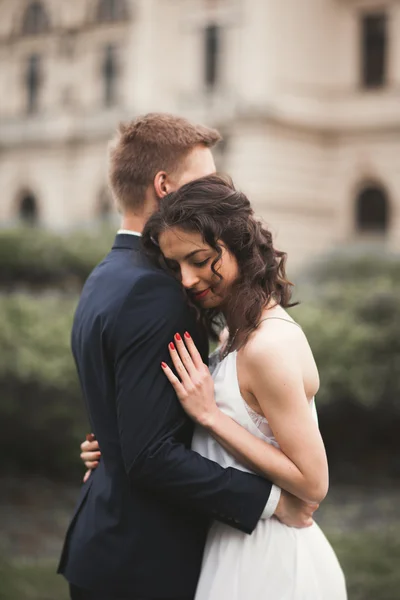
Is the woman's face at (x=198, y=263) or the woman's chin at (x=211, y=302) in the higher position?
the woman's face at (x=198, y=263)

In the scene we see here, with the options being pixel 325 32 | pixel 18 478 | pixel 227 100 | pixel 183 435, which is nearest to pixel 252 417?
pixel 183 435

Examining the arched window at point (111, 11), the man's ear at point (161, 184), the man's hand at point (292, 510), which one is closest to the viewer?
the man's hand at point (292, 510)

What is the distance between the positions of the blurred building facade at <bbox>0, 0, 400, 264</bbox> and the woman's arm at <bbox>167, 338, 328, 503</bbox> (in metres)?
20.8

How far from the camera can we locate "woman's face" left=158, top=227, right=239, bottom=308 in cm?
242

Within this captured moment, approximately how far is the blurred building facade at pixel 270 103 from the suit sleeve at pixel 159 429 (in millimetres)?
20810

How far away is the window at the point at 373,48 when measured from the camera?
25844mm

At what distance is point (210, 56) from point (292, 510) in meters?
24.7

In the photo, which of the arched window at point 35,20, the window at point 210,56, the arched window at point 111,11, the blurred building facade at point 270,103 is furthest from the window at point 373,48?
the arched window at point 35,20

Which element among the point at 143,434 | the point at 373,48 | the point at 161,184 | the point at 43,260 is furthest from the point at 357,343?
the point at 373,48

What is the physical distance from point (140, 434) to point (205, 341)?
353mm

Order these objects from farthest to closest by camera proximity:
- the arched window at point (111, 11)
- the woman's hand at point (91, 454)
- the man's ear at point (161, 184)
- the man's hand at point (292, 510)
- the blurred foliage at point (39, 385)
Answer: the arched window at point (111, 11) < the blurred foliage at point (39, 385) < the woman's hand at point (91, 454) < the man's ear at point (161, 184) < the man's hand at point (292, 510)

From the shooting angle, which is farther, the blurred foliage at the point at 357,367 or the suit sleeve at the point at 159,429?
the blurred foliage at the point at 357,367

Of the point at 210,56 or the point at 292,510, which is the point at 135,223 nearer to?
the point at 292,510

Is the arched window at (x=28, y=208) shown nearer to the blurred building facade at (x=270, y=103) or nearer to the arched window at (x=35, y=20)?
the blurred building facade at (x=270, y=103)
